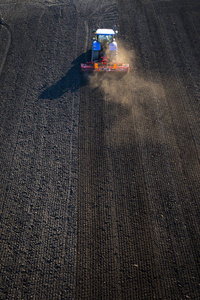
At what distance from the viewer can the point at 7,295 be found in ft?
28.0

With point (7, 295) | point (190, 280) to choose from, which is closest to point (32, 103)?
point (7, 295)

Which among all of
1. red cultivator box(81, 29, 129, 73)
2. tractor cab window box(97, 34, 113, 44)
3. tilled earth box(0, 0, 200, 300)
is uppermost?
tractor cab window box(97, 34, 113, 44)

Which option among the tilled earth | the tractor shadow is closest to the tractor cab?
the tilled earth

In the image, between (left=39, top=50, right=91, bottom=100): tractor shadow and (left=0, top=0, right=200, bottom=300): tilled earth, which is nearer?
(left=0, top=0, right=200, bottom=300): tilled earth

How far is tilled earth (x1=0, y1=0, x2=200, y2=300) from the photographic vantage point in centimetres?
895

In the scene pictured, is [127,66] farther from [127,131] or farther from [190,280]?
[190,280]

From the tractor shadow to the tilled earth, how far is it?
89mm

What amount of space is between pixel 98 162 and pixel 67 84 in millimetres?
5954

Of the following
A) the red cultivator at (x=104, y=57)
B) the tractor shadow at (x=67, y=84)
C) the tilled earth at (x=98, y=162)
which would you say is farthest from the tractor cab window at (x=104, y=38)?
the tractor shadow at (x=67, y=84)

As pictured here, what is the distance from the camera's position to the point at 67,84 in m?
14.3

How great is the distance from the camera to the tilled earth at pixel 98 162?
29.4ft

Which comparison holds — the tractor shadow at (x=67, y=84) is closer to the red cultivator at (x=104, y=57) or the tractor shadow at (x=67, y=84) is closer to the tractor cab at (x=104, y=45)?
the red cultivator at (x=104, y=57)

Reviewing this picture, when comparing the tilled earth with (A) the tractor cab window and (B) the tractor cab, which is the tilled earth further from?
(A) the tractor cab window

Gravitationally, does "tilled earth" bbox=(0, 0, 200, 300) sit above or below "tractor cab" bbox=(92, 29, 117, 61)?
below
